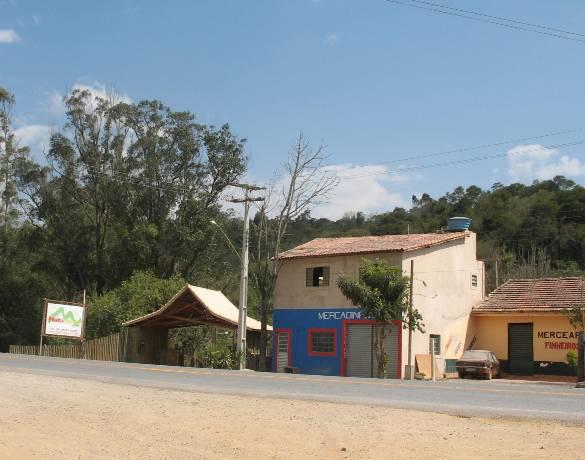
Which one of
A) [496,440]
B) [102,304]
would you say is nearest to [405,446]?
[496,440]

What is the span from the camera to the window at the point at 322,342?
38531mm

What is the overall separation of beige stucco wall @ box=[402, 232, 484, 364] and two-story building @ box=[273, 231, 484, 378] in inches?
1.9

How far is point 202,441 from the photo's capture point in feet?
36.9

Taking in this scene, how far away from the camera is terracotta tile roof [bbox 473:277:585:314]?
37375 millimetres

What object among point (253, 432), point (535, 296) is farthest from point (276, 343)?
point (253, 432)

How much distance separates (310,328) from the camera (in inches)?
1556

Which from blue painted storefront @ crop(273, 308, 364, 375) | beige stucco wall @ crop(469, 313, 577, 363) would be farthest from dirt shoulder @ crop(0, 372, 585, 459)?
beige stucco wall @ crop(469, 313, 577, 363)

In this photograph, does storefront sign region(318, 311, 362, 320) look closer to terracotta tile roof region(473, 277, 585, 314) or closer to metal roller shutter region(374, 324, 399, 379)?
metal roller shutter region(374, 324, 399, 379)

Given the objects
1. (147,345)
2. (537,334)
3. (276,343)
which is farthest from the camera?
(147,345)

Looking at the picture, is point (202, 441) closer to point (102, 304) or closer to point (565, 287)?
point (565, 287)

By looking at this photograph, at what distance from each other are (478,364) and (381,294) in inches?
241

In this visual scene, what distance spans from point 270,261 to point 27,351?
58.0ft

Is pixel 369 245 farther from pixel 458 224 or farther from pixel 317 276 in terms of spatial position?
pixel 458 224

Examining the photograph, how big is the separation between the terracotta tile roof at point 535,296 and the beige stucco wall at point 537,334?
0.46m
